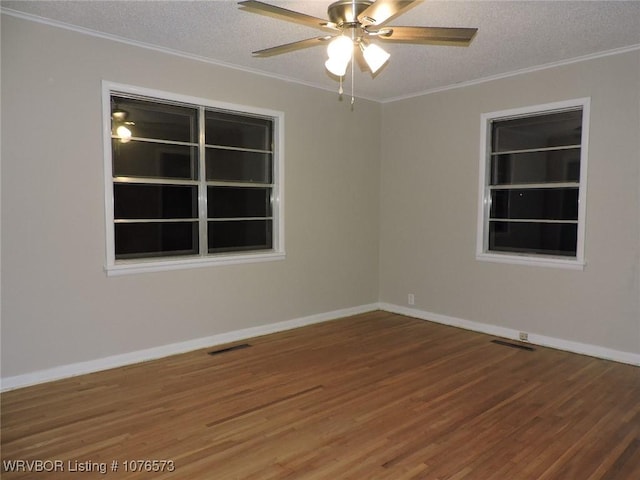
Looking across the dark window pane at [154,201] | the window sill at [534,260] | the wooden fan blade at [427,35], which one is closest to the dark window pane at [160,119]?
the dark window pane at [154,201]

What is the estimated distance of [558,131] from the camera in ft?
14.3

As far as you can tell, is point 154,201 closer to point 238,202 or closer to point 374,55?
point 238,202

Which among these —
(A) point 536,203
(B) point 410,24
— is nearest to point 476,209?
(A) point 536,203

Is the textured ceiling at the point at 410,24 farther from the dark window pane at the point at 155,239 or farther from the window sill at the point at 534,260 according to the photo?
the window sill at the point at 534,260

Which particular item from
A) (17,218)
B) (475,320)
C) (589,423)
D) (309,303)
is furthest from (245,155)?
(589,423)

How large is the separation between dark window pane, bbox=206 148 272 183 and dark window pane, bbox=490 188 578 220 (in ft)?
8.13

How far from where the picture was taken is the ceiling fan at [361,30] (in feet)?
7.64

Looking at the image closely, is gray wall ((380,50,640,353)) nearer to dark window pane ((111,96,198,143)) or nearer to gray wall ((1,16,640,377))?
gray wall ((1,16,640,377))

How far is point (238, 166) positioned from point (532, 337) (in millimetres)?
3394

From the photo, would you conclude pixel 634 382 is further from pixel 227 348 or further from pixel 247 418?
pixel 227 348

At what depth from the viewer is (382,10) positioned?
2.29 m

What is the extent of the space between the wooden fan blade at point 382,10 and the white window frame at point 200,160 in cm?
216

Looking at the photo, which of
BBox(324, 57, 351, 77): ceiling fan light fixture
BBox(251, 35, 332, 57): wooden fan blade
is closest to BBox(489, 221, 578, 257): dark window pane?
BBox(324, 57, 351, 77): ceiling fan light fixture

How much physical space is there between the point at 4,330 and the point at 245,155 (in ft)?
8.38
